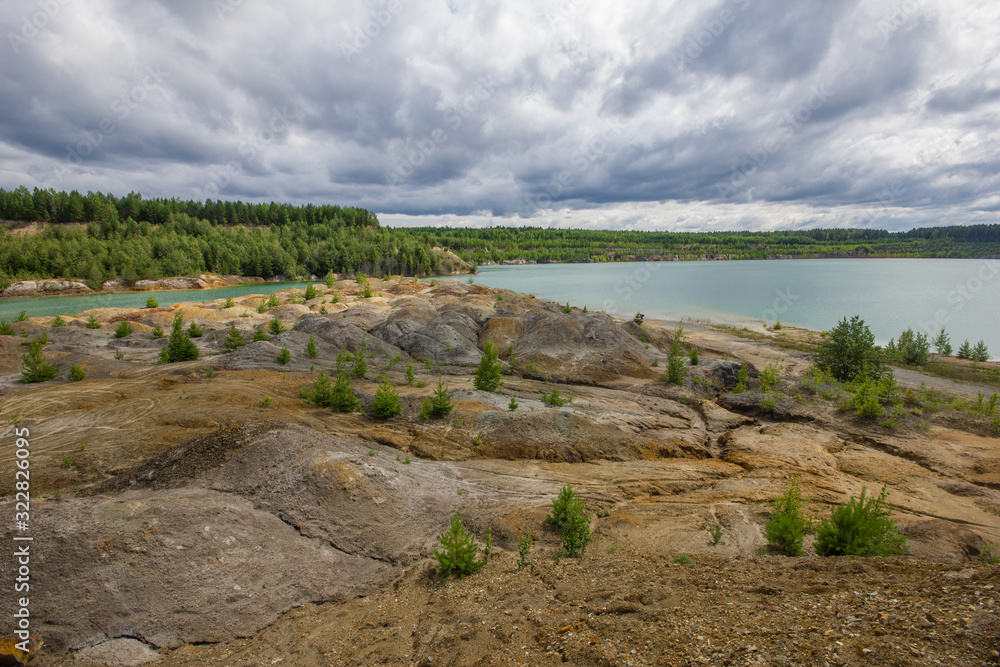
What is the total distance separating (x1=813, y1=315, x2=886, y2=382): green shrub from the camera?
2033cm

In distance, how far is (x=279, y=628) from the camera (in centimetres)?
589

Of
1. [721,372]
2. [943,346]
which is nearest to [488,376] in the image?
[721,372]

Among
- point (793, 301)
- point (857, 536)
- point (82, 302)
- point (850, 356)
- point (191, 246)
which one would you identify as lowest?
point (82, 302)

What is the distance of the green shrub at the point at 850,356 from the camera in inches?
800

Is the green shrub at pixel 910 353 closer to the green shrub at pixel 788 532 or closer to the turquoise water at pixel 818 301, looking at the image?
the turquoise water at pixel 818 301

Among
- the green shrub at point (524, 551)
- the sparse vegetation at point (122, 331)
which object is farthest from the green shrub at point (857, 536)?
the sparse vegetation at point (122, 331)

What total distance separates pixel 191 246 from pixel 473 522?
97126mm

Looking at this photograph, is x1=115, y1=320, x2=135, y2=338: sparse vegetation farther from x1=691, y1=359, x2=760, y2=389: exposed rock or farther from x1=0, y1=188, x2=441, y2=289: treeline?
x1=0, y1=188, x2=441, y2=289: treeline

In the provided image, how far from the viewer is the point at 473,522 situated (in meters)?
8.88

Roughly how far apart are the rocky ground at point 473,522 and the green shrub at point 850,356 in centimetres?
435

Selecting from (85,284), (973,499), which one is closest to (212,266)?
(85,284)

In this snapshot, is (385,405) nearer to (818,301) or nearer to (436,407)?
(436,407)

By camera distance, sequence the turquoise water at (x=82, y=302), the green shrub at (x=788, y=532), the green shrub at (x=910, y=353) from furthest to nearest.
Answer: the turquoise water at (x=82, y=302)
the green shrub at (x=910, y=353)
the green shrub at (x=788, y=532)

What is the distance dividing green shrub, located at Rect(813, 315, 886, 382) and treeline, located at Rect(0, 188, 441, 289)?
90185 mm
